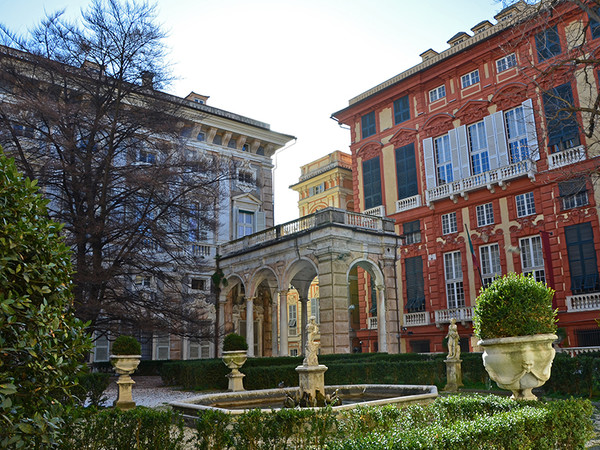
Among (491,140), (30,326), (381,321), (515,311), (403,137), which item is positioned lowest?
(30,326)

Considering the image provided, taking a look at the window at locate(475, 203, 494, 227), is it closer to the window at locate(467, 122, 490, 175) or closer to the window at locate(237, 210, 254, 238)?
the window at locate(467, 122, 490, 175)

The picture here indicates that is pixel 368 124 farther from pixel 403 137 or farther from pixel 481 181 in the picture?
pixel 481 181

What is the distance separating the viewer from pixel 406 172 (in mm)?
32375

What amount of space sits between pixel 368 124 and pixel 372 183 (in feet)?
14.5

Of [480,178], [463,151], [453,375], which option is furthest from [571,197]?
[453,375]

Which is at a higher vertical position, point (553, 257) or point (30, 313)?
point (553, 257)

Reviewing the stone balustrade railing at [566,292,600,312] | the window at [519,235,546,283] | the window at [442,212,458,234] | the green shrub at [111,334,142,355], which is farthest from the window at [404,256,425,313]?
the green shrub at [111,334,142,355]

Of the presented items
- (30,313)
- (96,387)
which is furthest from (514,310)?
(96,387)

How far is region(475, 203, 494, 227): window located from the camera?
28016 millimetres

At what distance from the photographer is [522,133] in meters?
27.1

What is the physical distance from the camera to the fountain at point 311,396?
32.6 feet

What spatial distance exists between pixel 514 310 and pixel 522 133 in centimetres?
2216

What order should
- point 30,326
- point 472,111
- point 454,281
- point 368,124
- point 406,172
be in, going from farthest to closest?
point 368,124
point 406,172
point 472,111
point 454,281
point 30,326

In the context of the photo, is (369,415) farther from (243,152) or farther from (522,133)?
(243,152)
